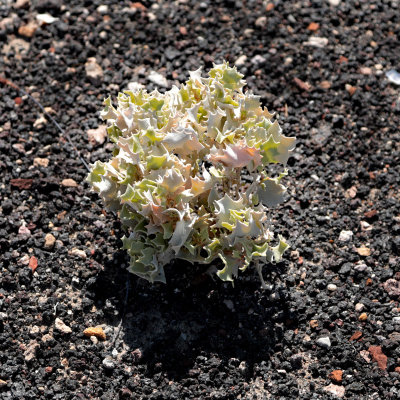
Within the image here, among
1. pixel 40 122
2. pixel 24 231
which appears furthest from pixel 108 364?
pixel 40 122

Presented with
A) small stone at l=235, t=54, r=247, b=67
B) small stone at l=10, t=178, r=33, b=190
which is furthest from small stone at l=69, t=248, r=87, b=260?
small stone at l=235, t=54, r=247, b=67

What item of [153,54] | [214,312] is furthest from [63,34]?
[214,312]

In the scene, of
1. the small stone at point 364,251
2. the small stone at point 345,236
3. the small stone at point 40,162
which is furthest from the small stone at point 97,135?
the small stone at point 364,251

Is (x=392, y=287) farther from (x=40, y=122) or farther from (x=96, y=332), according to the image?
(x=40, y=122)

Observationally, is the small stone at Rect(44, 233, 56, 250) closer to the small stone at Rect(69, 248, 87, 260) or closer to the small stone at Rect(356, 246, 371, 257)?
the small stone at Rect(69, 248, 87, 260)

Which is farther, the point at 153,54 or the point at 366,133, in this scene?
the point at 153,54

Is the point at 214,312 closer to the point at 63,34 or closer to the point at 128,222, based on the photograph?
the point at 128,222

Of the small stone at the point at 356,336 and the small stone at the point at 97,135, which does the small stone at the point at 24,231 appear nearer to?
the small stone at the point at 97,135
